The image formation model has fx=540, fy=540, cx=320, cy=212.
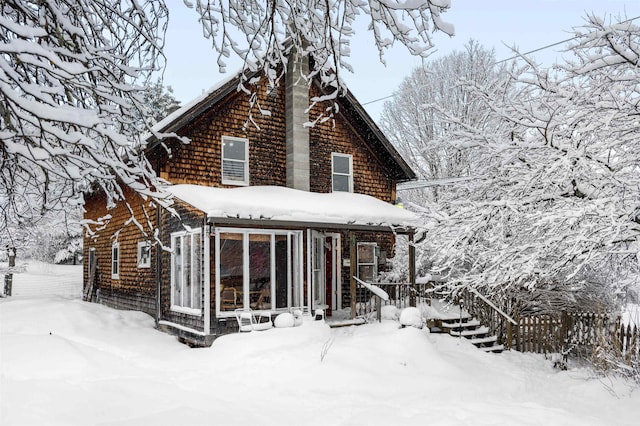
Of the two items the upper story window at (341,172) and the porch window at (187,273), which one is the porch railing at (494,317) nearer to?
the upper story window at (341,172)

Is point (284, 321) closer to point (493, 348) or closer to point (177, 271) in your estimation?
point (177, 271)

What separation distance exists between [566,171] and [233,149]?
977cm

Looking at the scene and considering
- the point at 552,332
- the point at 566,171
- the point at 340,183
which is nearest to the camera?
the point at 566,171

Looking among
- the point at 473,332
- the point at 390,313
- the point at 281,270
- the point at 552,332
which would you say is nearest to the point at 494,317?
the point at 473,332

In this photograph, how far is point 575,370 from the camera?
12.8 meters

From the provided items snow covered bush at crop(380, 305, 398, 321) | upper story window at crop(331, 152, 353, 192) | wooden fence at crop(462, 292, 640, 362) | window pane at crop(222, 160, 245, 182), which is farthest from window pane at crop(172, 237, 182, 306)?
wooden fence at crop(462, 292, 640, 362)

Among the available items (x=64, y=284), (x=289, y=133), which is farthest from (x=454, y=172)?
(x=64, y=284)

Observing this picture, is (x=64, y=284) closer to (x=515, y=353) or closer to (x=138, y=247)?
(x=138, y=247)

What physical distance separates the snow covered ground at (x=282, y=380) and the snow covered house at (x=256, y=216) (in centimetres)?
153

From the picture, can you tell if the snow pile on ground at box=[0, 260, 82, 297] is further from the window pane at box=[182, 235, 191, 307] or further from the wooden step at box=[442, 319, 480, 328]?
the wooden step at box=[442, 319, 480, 328]

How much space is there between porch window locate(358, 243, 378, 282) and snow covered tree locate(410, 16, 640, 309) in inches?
280

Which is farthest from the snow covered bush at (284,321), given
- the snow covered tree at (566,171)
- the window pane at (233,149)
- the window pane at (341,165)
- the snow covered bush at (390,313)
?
the window pane at (341,165)

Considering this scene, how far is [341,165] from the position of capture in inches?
706

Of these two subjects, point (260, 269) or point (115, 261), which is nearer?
point (260, 269)
